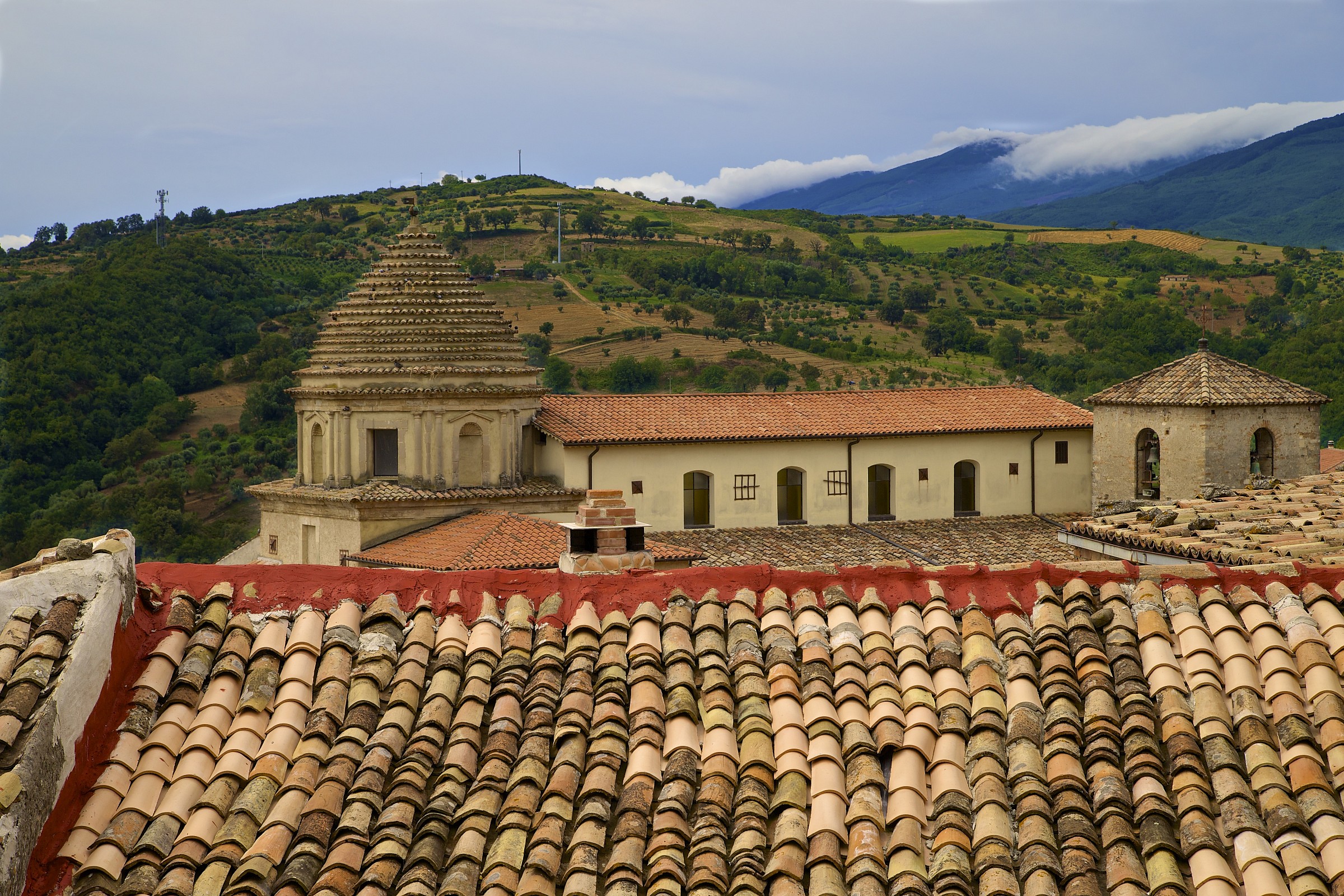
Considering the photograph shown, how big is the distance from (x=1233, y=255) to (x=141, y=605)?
9028cm

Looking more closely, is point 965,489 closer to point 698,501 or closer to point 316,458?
point 698,501

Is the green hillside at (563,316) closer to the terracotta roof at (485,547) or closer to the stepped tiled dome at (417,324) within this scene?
the stepped tiled dome at (417,324)

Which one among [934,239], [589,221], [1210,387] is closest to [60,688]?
[1210,387]

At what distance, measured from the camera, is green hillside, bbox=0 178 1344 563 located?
4616cm

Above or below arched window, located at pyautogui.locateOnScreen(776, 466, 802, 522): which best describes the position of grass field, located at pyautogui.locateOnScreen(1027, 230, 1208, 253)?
above

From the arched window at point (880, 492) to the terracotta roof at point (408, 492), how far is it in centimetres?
700

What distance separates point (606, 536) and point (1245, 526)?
10.9 meters

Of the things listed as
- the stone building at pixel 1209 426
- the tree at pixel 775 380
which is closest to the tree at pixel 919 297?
the tree at pixel 775 380

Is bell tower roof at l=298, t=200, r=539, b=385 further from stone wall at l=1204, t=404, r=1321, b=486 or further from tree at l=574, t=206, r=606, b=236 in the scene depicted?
tree at l=574, t=206, r=606, b=236

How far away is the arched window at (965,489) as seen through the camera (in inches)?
1147

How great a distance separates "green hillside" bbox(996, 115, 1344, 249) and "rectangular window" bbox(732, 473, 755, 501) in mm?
96851

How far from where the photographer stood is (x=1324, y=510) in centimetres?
1855

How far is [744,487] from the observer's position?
88.9 ft

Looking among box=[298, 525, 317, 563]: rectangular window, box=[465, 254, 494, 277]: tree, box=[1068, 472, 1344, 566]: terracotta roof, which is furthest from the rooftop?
box=[465, 254, 494, 277]: tree
